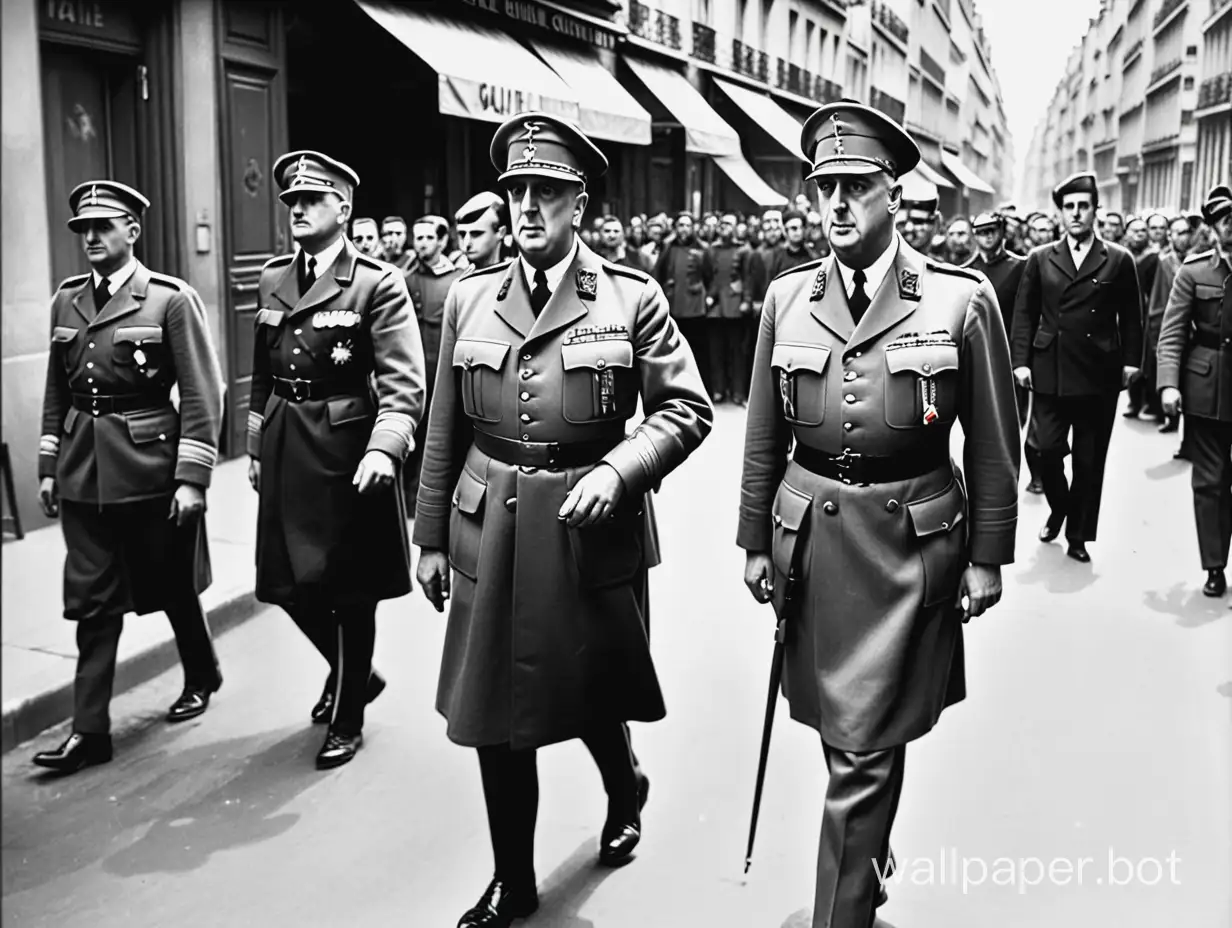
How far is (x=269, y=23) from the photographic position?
11.9 m

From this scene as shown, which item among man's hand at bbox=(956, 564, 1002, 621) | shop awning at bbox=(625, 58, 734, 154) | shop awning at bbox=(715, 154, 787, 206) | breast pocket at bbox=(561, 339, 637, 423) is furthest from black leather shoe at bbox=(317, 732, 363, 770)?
shop awning at bbox=(715, 154, 787, 206)

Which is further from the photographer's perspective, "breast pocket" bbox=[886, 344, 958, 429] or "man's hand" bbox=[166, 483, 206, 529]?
"man's hand" bbox=[166, 483, 206, 529]

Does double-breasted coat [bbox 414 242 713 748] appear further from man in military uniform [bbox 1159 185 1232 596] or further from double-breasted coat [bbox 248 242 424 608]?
man in military uniform [bbox 1159 185 1232 596]

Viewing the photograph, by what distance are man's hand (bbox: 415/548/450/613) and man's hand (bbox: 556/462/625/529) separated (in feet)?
1.69

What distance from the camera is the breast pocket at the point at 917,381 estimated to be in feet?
11.2

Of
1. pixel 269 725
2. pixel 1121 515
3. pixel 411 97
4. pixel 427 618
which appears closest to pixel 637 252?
pixel 411 97

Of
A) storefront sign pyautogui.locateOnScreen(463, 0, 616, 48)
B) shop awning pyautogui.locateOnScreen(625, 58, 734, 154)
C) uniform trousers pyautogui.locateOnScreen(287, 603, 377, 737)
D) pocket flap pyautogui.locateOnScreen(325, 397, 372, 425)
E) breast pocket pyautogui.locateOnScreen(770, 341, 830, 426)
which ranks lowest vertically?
uniform trousers pyautogui.locateOnScreen(287, 603, 377, 737)

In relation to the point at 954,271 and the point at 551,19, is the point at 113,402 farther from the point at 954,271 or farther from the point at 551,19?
the point at 551,19

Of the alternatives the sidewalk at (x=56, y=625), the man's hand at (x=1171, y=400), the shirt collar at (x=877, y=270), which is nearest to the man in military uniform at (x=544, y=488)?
the shirt collar at (x=877, y=270)

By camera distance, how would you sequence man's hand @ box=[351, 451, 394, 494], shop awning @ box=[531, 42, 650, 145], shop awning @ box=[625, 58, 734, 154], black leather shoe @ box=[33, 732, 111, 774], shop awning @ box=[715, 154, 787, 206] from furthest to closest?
shop awning @ box=[715, 154, 787, 206]
shop awning @ box=[625, 58, 734, 154]
shop awning @ box=[531, 42, 650, 145]
black leather shoe @ box=[33, 732, 111, 774]
man's hand @ box=[351, 451, 394, 494]

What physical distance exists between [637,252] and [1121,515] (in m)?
9.49

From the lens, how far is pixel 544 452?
372 centimetres

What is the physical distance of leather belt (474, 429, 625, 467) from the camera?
3.72m

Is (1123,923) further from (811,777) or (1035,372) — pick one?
(1035,372)
